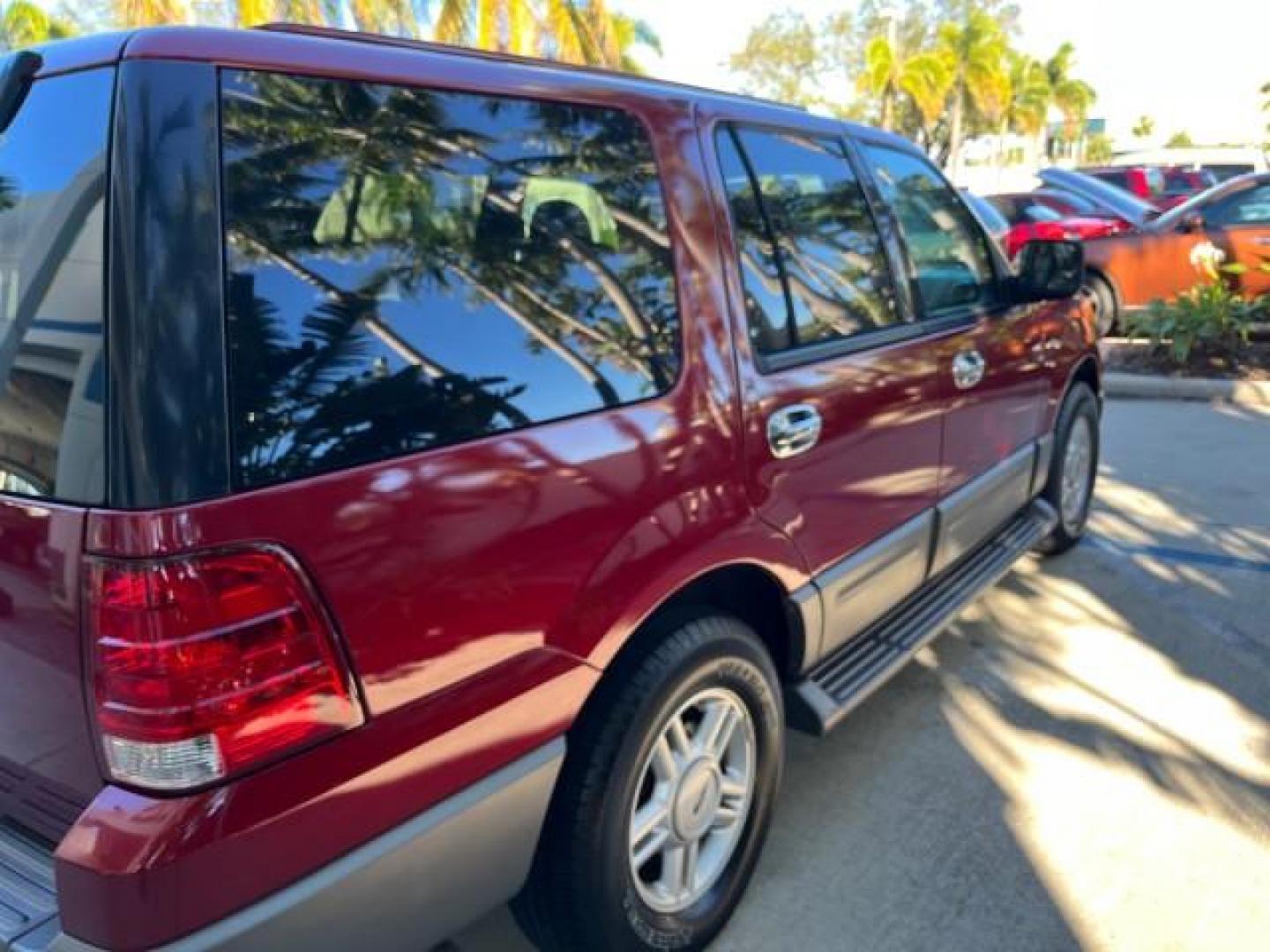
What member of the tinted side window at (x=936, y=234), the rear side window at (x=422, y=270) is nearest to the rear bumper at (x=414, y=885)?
the rear side window at (x=422, y=270)

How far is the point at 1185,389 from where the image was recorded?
327 inches

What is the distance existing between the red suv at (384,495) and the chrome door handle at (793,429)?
1cm

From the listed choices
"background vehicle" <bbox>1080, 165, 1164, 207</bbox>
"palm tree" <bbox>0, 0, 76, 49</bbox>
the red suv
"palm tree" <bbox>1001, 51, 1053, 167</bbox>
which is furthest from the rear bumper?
"palm tree" <bbox>1001, 51, 1053, 167</bbox>

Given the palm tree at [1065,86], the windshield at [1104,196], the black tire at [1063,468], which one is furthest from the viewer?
the palm tree at [1065,86]

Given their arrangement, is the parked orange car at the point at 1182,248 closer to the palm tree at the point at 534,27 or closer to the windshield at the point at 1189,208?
the windshield at the point at 1189,208

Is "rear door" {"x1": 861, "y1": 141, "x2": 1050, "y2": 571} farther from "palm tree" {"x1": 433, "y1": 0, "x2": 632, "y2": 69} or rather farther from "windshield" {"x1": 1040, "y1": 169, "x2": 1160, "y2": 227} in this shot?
"palm tree" {"x1": 433, "y1": 0, "x2": 632, "y2": 69}

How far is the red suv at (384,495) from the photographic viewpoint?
1451 mm

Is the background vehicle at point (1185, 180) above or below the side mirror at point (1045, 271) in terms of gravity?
above

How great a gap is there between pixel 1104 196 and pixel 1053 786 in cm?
1033

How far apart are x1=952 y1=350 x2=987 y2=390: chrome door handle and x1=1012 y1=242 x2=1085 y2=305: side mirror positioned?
58 cm

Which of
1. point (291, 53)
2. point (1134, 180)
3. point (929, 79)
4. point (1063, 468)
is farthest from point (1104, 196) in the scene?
point (929, 79)

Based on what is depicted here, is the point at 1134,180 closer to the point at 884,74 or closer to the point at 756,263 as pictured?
the point at 756,263

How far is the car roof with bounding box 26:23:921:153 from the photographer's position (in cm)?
152

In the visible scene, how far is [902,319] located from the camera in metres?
3.25
